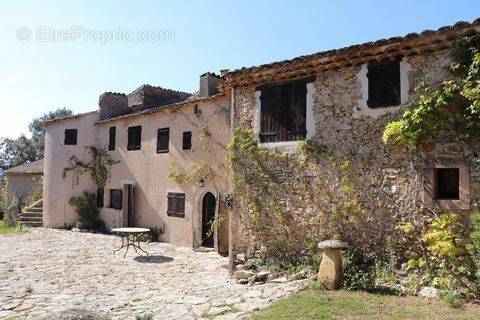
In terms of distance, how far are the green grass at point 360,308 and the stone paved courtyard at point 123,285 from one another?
615 mm

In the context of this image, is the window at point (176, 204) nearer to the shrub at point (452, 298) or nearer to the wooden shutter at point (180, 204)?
the wooden shutter at point (180, 204)

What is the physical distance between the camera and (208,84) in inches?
582

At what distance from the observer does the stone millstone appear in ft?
24.3

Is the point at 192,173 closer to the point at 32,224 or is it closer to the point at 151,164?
the point at 151,164

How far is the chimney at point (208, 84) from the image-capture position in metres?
14.8

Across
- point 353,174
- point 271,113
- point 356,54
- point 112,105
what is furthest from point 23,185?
point 356,54

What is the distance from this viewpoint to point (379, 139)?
798 cm

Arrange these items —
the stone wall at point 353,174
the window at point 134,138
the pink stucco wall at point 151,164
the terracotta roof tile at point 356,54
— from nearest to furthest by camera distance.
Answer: the terracotta roof tile at point 356,54 → the stone wall at point 353,174 → the pink stucco wall at point 151,164 → the window at point 134,138

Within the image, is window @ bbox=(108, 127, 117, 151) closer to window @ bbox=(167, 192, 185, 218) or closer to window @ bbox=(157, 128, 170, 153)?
window @ bbox=(157, 128, 170, 153)

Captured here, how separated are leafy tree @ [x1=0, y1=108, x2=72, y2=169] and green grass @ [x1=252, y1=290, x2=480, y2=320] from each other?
147ft

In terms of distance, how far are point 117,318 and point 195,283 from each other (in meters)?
2.72

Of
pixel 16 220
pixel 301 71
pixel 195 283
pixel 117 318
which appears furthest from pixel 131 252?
pixel 16 220

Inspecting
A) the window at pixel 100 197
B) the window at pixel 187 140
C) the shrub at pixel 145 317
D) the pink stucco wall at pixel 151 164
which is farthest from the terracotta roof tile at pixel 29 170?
the shrub at pixel 145 317

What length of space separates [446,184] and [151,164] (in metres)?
11.7
